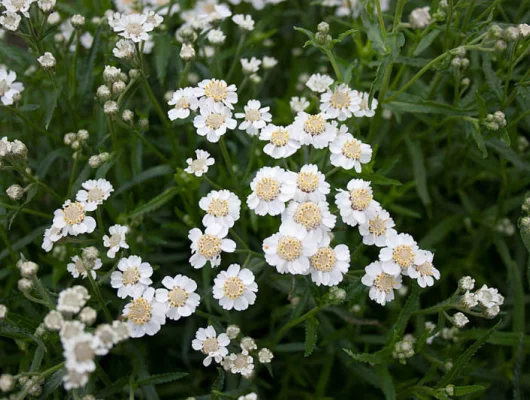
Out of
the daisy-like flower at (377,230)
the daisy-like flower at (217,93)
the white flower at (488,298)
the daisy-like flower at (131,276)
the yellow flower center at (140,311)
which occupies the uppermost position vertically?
the daisy-like flower at (217,93)

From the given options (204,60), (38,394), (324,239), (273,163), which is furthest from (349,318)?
(204,60)

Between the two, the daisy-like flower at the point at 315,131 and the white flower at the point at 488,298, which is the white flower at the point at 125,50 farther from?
the white flower at the point at 488,298

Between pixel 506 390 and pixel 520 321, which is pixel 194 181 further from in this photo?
pixel 506 390

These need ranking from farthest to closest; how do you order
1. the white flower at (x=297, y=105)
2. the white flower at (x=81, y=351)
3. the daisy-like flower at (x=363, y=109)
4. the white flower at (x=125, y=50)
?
the white flower at (x=297, y=105), the daisy-like flower at (x=363, y=109), the white flower at (x=125, y=50), the white flower at (x=81, y=351)

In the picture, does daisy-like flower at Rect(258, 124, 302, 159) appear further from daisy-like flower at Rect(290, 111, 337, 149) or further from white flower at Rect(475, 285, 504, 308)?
white flower at Rect(475, 285, 504, 308)

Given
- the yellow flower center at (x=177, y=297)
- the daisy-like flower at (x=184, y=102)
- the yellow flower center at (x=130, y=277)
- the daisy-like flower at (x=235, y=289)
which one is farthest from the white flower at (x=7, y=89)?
the daisy-like flower at (x=235, y=289)
